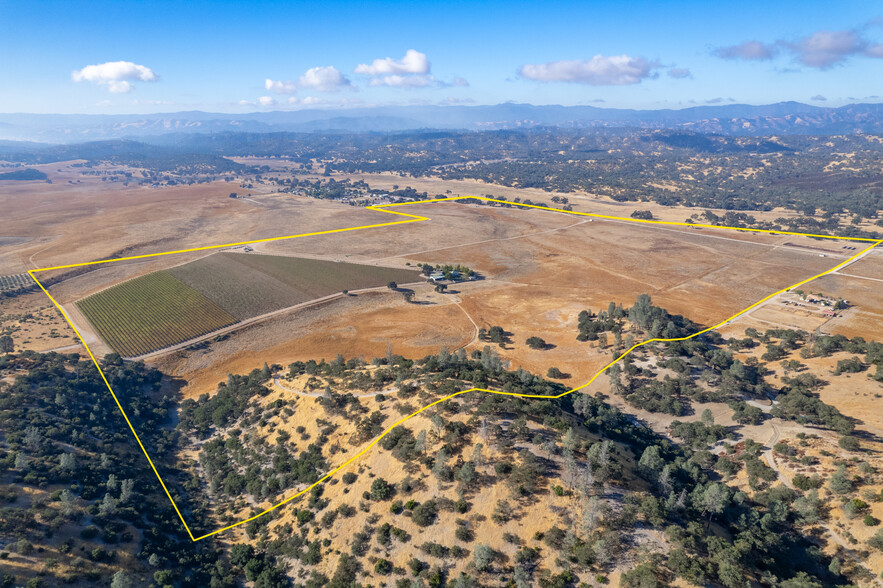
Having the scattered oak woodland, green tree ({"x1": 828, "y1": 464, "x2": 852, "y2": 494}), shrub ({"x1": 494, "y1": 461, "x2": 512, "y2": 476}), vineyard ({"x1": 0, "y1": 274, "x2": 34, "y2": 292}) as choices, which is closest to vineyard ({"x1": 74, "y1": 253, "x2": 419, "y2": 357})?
vineyard ({"x1": 0, "y1": 274, "x2": 34, "y2": 292})

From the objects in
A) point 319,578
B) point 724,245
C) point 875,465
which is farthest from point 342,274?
point 724,245

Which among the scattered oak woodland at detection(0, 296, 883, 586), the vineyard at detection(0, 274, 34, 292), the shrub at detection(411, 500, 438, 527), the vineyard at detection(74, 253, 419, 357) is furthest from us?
the vineyard at detection(0, 274, 34, 292)

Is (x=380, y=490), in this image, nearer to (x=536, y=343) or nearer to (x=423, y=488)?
(x=423, y=488)

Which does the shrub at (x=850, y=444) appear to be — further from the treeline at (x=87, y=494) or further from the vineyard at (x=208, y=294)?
the vineyard at (x=208, y=294)

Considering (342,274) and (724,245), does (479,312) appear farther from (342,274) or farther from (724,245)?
(724,245)

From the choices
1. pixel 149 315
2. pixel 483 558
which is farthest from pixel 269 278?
pixel 483 558

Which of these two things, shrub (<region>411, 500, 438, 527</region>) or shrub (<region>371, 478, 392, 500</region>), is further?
shrub (<region>371, 478, 392, 500</region>)

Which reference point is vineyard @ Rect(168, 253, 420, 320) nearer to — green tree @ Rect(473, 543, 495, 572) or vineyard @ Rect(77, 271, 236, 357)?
vineyard @ Rect(77, 271, 236, 357)
